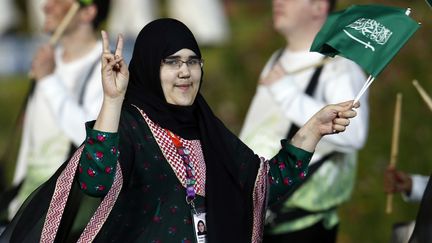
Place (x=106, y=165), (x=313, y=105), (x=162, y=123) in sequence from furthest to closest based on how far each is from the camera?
(x=313, y=105) < (x=162, y=123) < (x=106, y=165)

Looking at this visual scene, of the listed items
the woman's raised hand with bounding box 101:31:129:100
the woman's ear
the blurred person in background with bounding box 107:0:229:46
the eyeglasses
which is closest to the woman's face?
the eyeglasses

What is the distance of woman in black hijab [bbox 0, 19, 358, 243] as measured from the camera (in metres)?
5.74

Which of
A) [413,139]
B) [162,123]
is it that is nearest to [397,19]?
[162,123]

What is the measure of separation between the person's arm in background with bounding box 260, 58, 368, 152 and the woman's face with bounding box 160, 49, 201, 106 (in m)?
1.74

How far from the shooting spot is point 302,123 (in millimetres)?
7543

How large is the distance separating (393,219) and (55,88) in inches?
135

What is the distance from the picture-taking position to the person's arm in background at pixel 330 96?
7520mm

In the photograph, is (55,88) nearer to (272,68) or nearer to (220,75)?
(272,68)

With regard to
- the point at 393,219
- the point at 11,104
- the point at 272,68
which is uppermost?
the point at 272,68

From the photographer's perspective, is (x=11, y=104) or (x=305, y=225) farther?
(x=11, y=104)

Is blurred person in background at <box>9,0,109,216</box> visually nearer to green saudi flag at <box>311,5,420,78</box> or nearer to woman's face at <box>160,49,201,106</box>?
green saudi flag at <box>311,5,420,78</box>

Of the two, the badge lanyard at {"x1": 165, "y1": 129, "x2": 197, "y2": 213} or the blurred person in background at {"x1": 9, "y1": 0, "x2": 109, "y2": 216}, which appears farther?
the blurred person in background at {"x1": 9, "y1": 0, "x2": 109, "y2": 216}

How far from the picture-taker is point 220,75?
12.9 m

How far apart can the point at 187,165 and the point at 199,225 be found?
0.75 ft
